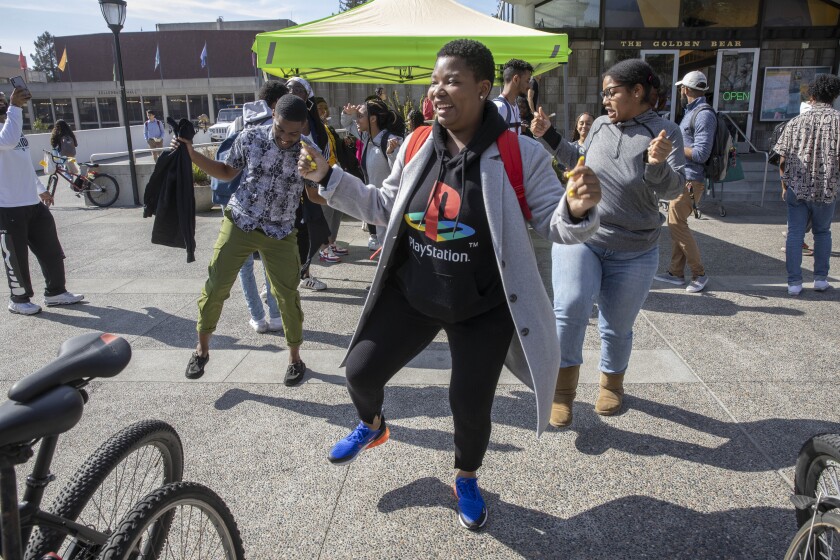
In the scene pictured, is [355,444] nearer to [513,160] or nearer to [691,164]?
[513,160]

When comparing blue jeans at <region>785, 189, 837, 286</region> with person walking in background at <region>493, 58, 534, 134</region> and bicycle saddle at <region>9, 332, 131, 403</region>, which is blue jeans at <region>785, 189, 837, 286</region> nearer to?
person walking in background at <region>493, 58, 534, 134</region>

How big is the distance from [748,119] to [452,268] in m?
14.2

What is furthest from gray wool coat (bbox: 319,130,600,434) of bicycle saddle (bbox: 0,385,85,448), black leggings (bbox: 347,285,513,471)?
bicycle saddle (bbox: 0,385,85,448)

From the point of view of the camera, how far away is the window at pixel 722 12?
13.6m

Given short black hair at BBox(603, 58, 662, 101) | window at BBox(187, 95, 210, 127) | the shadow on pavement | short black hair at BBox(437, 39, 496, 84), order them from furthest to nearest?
window at BBox(187, 95, 210, 127), short black hair at BBox(603, 58, 662, 101), the shadow on pavement, short black hair at BBox(437, 39, 496, 84)

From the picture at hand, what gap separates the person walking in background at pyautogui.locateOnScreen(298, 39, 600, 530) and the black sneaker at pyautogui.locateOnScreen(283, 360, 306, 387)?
1.49 m

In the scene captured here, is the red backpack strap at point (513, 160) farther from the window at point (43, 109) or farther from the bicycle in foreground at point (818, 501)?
the window at point (43, 109)

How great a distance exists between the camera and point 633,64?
10.6 feet

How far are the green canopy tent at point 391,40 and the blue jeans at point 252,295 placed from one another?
9.70 ft

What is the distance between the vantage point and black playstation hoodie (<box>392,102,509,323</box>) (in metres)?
2.40

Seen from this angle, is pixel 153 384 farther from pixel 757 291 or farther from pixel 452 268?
pixel 757 291

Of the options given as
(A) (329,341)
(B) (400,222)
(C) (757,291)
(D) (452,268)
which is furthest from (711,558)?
(C) (757,291)

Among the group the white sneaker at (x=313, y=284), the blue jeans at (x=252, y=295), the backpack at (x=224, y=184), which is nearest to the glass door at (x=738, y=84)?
the white sneaker at (x=313, y=284)

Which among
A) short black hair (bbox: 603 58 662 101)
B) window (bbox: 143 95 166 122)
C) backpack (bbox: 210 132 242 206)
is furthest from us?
window (bbox: 143 95 166 122)
